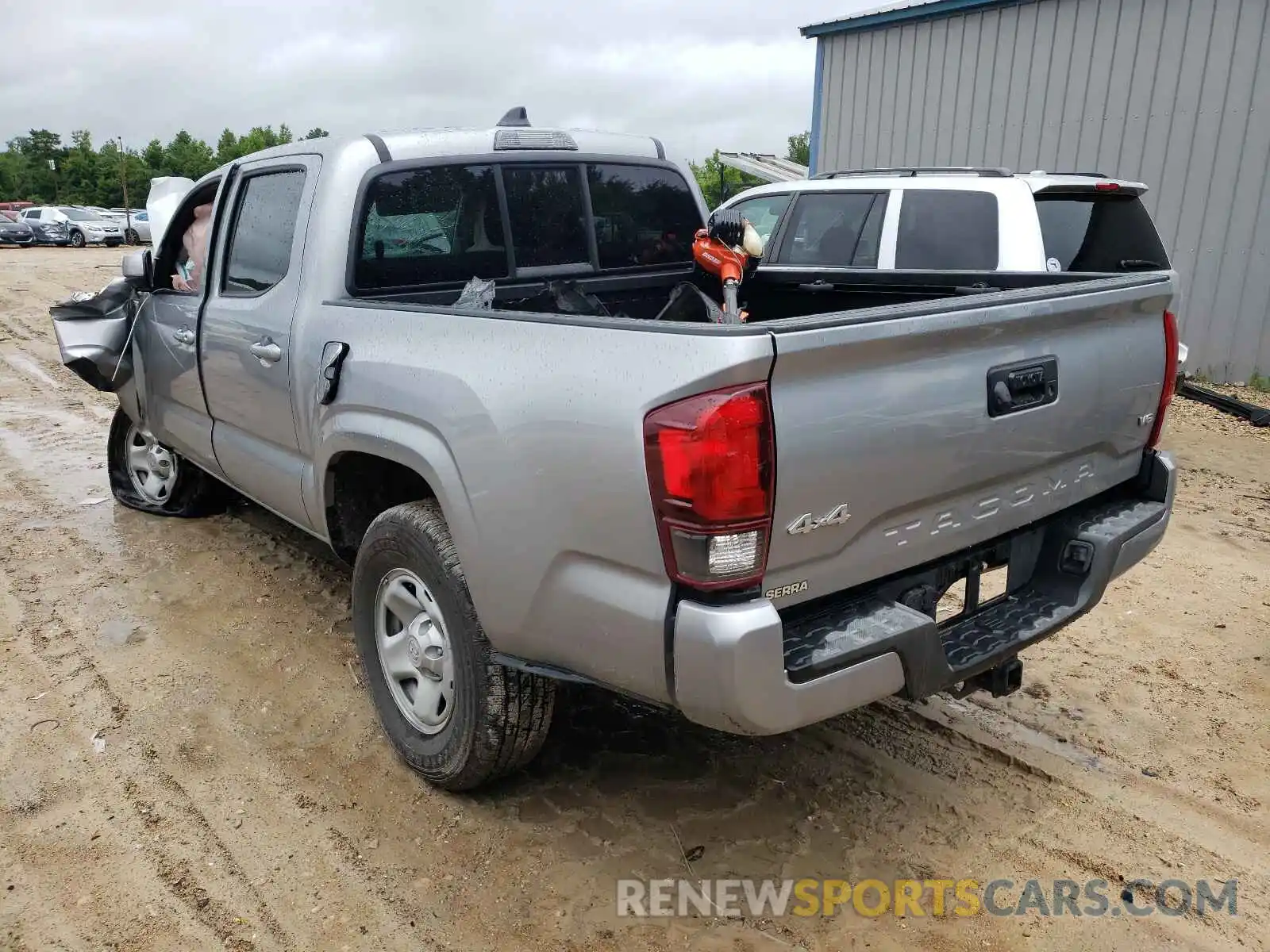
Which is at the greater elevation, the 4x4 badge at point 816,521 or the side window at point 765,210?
the side window at point 765,210

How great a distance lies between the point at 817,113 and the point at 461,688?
39.7 feet

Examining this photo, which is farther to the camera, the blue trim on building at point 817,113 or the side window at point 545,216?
the blue trim on building at point 817,113

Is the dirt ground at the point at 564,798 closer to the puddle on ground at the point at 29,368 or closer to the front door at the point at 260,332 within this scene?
the front door at the point at 260,332

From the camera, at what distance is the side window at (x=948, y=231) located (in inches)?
236

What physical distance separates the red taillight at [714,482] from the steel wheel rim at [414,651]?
103 cm

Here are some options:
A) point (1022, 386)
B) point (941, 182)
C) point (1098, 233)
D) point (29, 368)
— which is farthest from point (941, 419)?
point (29, 368)

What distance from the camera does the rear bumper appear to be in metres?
2.11

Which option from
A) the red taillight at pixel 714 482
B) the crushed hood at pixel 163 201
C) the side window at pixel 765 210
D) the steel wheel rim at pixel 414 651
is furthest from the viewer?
the side window at pixel 765 210

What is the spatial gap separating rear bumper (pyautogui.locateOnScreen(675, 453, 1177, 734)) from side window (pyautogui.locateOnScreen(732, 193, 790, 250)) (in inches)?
198

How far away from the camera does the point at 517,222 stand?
153 inches

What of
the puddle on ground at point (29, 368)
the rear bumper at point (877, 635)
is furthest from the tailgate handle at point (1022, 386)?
the puddle on ground at point (29, 368)

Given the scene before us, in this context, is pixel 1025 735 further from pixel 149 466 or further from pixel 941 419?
pixel 149 466

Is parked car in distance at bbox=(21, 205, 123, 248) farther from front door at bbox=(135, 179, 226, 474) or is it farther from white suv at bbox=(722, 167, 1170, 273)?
white suv at bbox=(722, 167, 1170, 273)

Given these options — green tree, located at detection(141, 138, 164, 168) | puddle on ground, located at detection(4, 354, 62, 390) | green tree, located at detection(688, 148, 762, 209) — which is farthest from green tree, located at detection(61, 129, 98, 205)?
puddle on ground, located at detection(4, 354, 62, 390)
